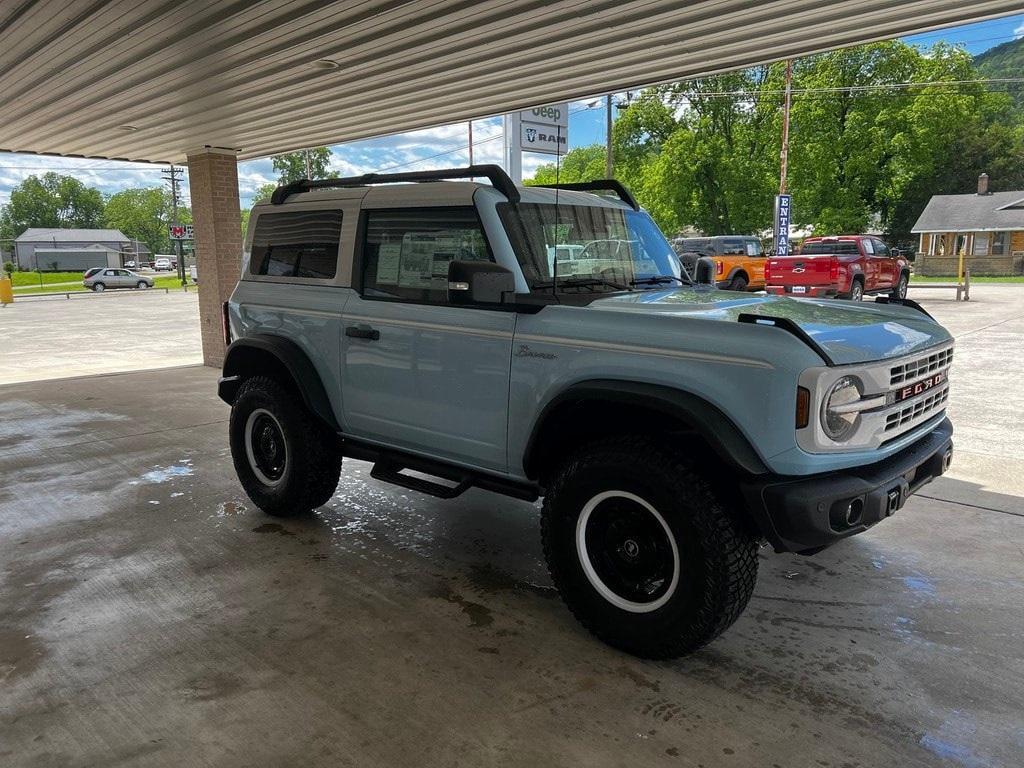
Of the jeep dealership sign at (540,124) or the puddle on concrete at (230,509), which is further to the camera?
the jeep dealership sign at (540,124)

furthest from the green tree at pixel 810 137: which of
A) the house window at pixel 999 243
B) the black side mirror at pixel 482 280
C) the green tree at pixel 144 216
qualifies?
the green tree at pixel 144 216

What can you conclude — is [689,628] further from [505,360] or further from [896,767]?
[505,360]

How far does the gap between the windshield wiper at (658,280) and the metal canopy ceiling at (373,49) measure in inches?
96.4

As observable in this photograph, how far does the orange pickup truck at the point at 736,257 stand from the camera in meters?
21.7

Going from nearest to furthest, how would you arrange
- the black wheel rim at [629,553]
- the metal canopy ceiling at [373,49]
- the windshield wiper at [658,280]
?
the black wheel rim at [629,553]
the windshield wiper at [658,280]
the metal canopy ceiling at [373,49]

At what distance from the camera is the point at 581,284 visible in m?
3.69

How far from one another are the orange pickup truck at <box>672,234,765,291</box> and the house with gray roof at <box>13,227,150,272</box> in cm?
7520

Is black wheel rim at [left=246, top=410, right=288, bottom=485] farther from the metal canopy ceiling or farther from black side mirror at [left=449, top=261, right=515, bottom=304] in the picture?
the metal canopy ceiling

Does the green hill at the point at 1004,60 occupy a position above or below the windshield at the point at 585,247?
above

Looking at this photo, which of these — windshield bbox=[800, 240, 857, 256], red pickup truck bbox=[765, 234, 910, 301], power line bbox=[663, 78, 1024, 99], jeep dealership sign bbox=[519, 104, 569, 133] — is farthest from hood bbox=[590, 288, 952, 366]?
power line bbox=[663, 78, 1024, 99]

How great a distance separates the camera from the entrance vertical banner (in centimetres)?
2627

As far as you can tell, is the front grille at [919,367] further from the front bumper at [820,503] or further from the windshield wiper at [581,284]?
the windshield wiper at [581,284]

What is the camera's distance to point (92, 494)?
536 centimetres

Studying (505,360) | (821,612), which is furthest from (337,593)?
(821,612)
